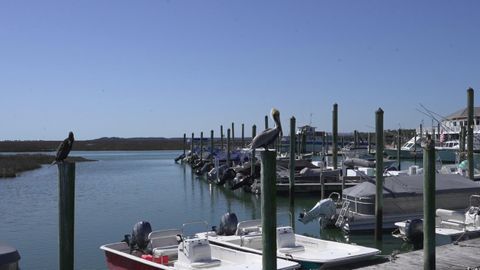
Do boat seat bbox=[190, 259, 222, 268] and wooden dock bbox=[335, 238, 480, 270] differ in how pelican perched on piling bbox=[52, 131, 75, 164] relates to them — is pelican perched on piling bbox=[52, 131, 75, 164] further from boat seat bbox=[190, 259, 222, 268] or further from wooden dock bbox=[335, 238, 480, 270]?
wooden dock bbox=[335, 238, 480, 270]

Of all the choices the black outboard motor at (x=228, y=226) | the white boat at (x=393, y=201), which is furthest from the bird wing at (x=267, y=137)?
the white boat at (x=393, y=201)

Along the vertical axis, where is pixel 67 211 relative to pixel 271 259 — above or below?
above

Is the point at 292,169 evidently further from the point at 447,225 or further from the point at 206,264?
the point at 206,264

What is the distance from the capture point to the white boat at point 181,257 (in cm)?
1367

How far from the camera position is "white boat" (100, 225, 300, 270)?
44.9 feet

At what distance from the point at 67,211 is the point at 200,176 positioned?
45.6m

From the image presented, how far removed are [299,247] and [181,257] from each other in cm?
337

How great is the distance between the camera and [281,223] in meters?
25.3

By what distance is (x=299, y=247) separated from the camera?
50.6 feet

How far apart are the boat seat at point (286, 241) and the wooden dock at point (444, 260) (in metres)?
1.88

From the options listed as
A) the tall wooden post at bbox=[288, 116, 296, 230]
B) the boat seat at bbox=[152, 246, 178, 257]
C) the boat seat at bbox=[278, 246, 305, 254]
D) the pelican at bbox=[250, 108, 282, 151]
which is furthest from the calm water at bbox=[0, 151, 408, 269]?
the pelican at bbox=[250, 108, 282, 151]

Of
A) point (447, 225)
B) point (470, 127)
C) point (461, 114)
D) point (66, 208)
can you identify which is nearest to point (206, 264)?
point (66, 208)

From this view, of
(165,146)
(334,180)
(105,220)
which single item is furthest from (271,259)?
(165,146)

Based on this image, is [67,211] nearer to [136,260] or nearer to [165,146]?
[136,260]
